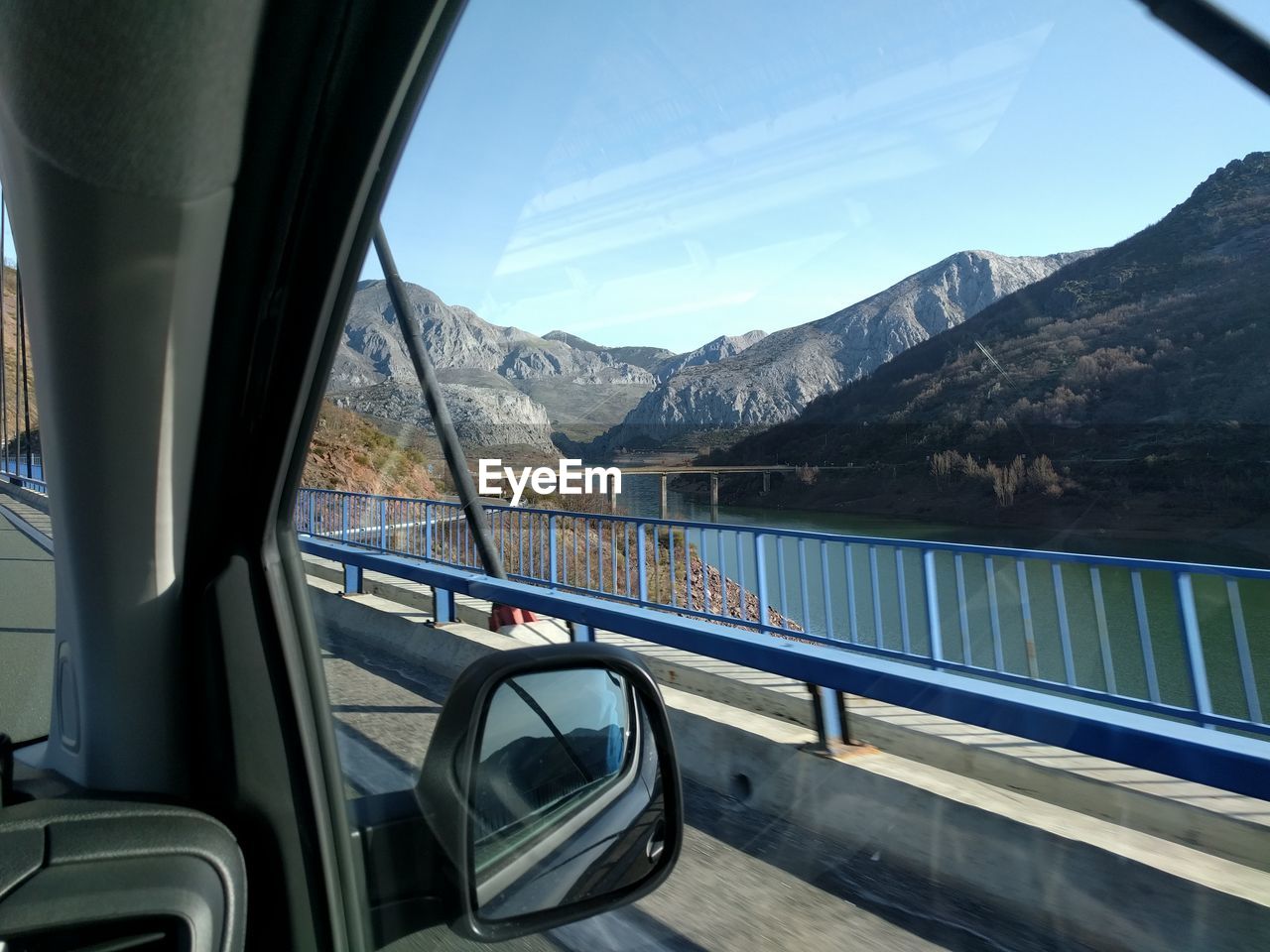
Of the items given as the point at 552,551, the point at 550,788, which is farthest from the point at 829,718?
the point at 552,551

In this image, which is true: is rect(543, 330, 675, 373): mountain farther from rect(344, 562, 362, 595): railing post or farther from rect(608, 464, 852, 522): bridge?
rect(608, 464, 852, 522): bridge

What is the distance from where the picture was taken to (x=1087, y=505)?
5879mm

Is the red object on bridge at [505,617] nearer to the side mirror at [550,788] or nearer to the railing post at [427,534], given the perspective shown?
the railing post at [427,534]

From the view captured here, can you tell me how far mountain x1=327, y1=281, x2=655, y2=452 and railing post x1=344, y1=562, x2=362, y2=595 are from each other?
0.66 meters

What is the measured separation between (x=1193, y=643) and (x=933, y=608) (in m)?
1.60

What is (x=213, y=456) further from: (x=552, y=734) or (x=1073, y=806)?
(x=1073, y=806)

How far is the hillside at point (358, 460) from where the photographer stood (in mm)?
1734

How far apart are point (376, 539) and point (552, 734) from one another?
2371 mm

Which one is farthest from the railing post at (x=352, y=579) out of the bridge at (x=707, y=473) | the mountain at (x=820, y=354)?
the bridge at (x=707, y=473)

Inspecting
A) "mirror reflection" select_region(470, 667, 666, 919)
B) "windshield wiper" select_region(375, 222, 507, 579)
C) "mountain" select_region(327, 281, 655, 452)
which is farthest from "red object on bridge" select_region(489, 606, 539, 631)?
"mirror reflection" select_region(470, 667, 666, 919)

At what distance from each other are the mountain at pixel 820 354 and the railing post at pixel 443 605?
160cm

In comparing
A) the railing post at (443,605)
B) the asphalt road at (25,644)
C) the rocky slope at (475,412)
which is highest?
the rocky slope at (475,412)

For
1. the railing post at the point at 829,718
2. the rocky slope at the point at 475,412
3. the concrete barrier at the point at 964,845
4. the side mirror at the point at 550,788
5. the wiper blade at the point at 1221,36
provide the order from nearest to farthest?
the wiper blade at the point at 1221,36, the side mirror at the point at 550,788, the rocky slope at the point at 475,412, the concrete barrier at the point at 964,845, the railing post at the point at 829,718

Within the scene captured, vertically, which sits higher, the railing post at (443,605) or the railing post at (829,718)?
the railing post at (443,605)
